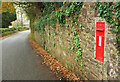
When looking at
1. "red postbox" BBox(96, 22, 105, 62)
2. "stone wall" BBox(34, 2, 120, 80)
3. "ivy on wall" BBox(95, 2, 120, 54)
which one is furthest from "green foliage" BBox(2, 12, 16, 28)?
"ivy on wall" BBox(95, 2, 120, 54)

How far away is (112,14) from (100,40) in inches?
32.0

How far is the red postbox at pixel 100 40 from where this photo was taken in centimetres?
321

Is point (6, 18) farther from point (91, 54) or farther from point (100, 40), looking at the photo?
point (100, 40)

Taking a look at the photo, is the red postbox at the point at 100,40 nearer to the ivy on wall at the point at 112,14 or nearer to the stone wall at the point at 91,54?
the stone wall at the point at 91,54

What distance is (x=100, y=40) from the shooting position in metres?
3.33

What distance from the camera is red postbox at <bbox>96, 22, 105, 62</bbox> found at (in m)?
3.21

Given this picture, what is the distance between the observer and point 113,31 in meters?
2.80

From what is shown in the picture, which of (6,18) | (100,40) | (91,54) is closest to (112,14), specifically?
(100,40)

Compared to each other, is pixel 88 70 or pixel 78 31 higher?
pixel 78 31

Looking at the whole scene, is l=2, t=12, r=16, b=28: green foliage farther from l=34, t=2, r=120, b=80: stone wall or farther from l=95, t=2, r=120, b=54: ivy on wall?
l=95, t=2, r=120, b=54: ivy on wall

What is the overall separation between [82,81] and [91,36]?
5.58ft

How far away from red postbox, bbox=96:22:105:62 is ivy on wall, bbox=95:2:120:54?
0.91ft

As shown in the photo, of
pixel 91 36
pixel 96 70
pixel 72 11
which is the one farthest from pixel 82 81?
pixel 72 11

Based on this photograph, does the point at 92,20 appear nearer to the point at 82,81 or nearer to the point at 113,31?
the point at 113,31
